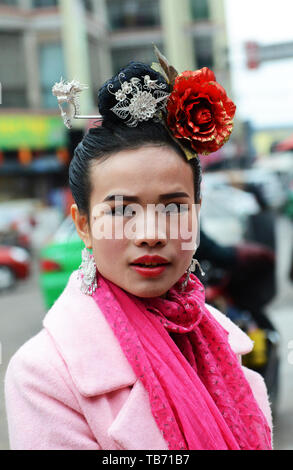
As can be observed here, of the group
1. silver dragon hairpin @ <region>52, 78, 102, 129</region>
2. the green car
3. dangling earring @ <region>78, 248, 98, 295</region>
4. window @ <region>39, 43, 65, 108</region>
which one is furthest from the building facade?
dangling earring @ <region>78, 248, 98, 295</region>

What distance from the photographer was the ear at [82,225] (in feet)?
4.29

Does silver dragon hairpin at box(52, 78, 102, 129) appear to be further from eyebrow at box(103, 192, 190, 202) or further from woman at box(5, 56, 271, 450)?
eyebrow at box(103, 192, 190, 202)

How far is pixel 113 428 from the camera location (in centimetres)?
110

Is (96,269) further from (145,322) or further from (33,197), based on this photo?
(33,197)

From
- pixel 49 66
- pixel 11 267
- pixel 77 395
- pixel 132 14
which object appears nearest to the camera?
pixel 77 395

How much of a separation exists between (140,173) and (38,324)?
8.67 feet

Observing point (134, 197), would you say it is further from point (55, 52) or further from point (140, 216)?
point (55, 52)

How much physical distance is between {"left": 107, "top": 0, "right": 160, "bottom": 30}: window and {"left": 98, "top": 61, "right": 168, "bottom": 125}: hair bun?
17442 mm

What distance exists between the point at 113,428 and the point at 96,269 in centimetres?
35

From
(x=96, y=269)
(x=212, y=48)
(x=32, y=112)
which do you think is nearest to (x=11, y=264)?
→ (x=96, y=269)

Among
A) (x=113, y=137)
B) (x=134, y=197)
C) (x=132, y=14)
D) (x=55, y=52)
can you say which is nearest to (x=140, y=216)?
(x=134, y=197)

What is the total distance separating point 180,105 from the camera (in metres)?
1.22

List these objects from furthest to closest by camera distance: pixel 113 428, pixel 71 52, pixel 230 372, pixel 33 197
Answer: pixel 33 197 → pixel 71 52 → pixel 230 372 → pixel 113 428

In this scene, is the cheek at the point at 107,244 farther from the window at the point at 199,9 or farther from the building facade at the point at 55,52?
the window at the point at 199,9
